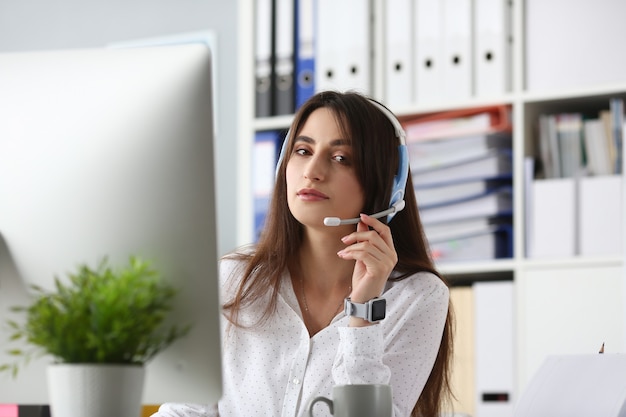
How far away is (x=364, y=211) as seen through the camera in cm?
178

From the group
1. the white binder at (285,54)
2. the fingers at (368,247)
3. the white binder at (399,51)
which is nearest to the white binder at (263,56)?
the white binder at (285,54)

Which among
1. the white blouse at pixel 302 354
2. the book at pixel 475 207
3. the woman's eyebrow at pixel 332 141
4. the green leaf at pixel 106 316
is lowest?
the white blouse at pixel 302 354

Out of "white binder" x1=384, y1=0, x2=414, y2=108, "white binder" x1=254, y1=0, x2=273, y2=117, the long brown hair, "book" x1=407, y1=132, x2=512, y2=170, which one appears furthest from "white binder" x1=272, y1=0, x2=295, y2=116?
the long brown hair

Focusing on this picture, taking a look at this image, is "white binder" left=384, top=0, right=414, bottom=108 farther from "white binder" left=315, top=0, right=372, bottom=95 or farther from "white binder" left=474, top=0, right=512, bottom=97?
"white binder" left=474, top=0, right=512, bottom=97

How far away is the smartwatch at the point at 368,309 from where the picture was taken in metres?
1.44

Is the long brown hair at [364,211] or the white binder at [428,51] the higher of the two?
the white binder at [428,51]

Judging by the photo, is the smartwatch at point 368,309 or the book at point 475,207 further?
the book at point 475,207

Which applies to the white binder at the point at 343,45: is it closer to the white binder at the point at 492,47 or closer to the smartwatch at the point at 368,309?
the white binder at the point at 492,47

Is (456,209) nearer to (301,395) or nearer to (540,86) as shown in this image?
(540,86)

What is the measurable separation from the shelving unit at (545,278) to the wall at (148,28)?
2.70 feet

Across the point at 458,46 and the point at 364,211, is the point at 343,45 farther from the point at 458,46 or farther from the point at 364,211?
the point at 364,211

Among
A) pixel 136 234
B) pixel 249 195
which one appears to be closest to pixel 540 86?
pixel 249 195

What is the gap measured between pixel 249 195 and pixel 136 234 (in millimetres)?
2054

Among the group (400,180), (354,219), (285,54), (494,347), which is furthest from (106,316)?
(285,54)
